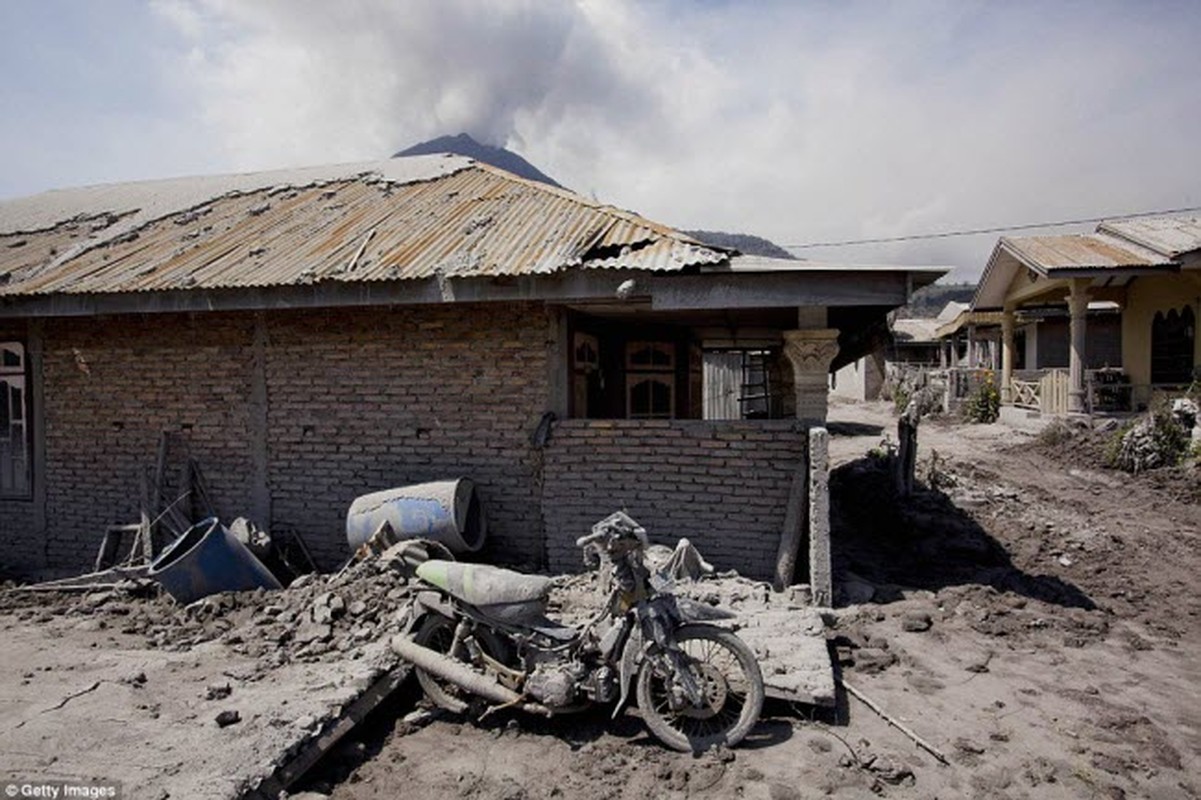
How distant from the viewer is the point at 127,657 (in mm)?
5262

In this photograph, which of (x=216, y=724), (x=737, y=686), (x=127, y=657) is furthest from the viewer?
(x=127, y=657)

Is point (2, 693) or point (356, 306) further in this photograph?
point (356, 306)

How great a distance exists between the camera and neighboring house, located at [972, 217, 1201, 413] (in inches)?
587

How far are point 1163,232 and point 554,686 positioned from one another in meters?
18.6

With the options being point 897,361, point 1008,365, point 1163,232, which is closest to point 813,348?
point 1163,232

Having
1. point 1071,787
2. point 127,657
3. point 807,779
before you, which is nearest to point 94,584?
point 127,657

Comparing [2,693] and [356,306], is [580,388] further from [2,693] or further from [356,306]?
[2,693]

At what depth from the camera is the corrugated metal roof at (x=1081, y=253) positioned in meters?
14.9

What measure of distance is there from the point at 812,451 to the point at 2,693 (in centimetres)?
584

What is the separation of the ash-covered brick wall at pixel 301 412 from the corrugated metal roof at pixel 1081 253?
13252 millimetres

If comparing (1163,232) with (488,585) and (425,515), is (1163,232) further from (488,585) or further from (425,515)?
(488,585)

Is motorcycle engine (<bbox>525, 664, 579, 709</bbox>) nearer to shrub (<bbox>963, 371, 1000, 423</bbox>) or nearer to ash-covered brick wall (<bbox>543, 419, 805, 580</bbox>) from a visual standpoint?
ash-covered brick wall (<bbox>543, 419, 805, 580</bbox>)

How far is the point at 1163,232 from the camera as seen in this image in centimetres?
1656

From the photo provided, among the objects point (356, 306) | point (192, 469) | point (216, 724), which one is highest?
point (356, 306)
